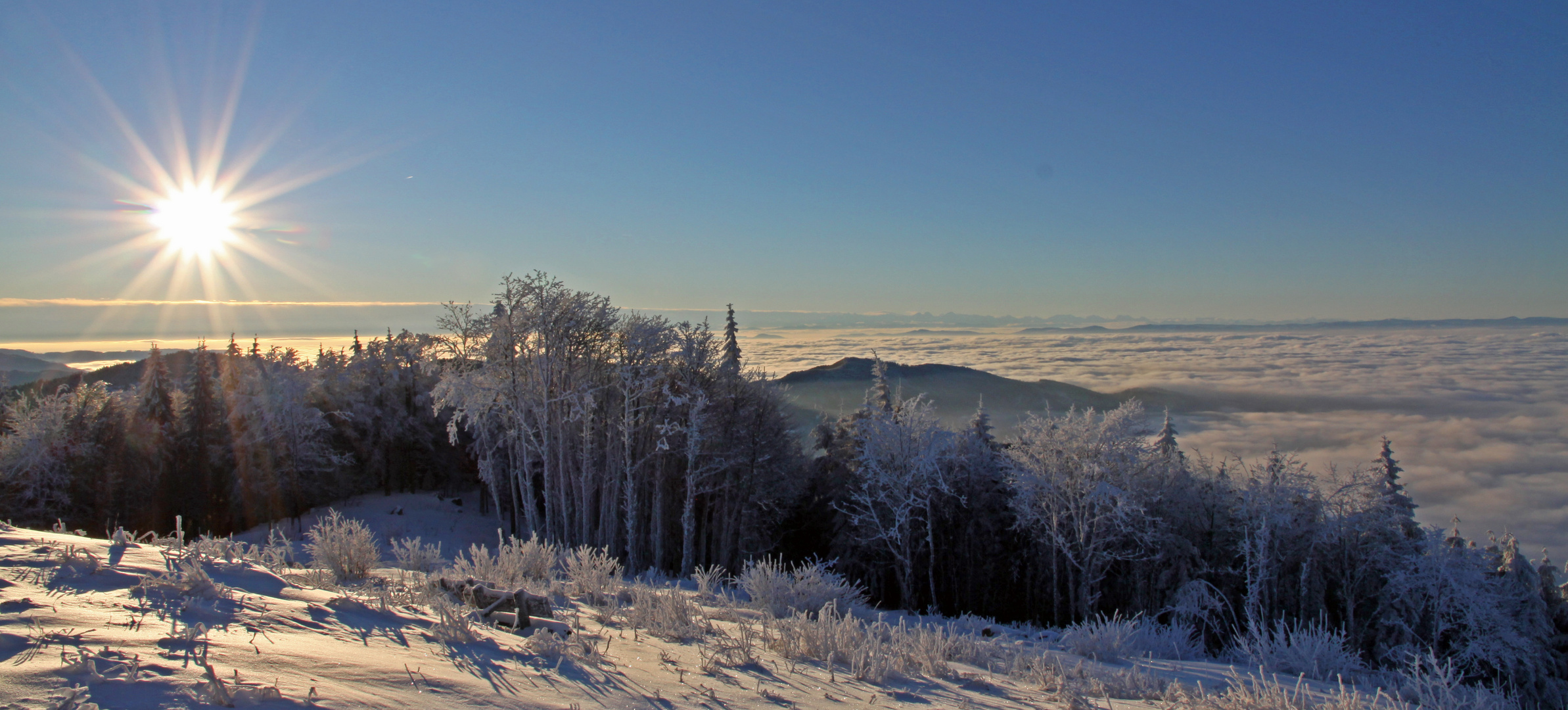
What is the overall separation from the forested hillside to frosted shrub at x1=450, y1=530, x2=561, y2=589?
1350cm

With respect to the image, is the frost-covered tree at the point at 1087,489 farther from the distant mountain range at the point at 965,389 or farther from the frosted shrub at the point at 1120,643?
the distant mountain range at the point at 965,389

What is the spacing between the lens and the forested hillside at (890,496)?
23.9m

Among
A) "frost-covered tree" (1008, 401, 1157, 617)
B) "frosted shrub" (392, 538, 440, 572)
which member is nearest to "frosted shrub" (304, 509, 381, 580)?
"frosted shrub" (392, 538, 440, 572)

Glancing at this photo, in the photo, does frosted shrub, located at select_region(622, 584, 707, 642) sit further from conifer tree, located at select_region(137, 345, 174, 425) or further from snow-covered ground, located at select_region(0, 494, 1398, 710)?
conifer tree, located at select_region(137, 345, 174, 425)

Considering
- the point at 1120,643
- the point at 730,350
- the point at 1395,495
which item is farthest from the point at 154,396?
the point at 1395,495

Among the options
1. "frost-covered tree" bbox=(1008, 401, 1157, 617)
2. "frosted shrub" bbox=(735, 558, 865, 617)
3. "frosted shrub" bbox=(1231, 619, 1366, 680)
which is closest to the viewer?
"frosted shrub" bbox=(1231, 619, 1366, 680)

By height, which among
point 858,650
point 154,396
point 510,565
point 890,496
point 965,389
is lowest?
point 890,496

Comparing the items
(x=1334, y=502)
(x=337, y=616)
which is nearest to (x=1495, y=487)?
(x=1334, y=502)

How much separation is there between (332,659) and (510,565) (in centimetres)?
518

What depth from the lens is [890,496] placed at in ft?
89.4

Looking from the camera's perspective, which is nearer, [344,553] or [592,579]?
[344,553]

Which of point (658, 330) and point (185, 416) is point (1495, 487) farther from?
point (185, 416)

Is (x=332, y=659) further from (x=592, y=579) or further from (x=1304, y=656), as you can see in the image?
(x=1304, y=656)

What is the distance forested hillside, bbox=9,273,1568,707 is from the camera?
23.9 metres
